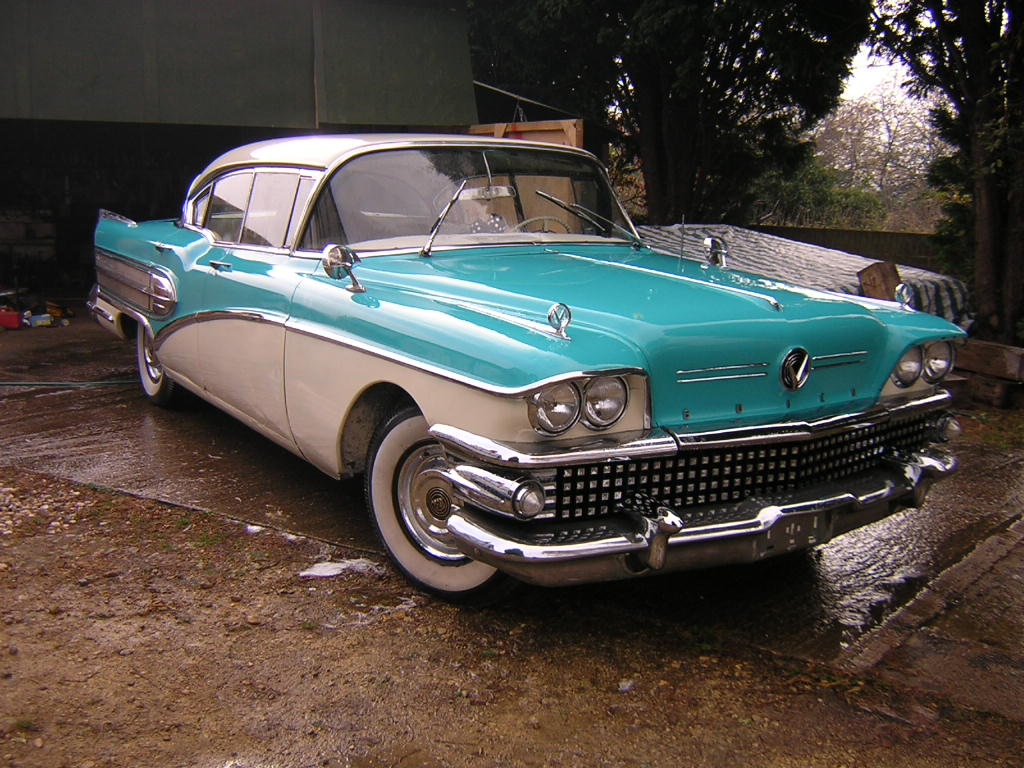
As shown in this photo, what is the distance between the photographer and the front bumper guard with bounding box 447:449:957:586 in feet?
9.11

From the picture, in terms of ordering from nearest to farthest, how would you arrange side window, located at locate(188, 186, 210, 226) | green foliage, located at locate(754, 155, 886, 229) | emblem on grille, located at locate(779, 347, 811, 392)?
emblem on grille, located at locate(779, 347, 811, 392) → side window, located at locate(188, 186, 210, 226) → green foliage, located at locate(754, 155, 886, 229)

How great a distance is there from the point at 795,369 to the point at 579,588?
115 centimetres

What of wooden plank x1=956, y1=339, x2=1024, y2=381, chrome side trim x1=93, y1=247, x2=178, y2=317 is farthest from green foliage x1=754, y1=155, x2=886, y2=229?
chrome side trim x1=93, y1=247, x2=178, y2=317

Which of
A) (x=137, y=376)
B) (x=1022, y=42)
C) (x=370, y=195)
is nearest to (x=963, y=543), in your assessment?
(x=370, y=195)

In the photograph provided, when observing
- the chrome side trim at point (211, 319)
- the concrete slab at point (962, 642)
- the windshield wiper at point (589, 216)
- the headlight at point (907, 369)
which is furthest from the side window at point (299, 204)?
the concrete slab at point (962, 642)

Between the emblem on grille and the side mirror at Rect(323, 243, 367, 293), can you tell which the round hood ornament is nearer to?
the emblem on grille

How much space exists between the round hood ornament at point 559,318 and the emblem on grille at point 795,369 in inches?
30.1

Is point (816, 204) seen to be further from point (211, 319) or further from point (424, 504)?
point (424, 504)

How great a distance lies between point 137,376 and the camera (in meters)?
7.18

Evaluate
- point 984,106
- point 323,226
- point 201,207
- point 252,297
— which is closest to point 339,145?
point 323,226

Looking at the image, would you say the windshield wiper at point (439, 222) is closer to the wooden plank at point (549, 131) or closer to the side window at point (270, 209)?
the side window at point (270, 209)

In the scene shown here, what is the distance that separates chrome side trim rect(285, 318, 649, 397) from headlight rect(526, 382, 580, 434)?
39 mm

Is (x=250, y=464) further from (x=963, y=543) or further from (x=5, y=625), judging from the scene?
(x=963, y=543)

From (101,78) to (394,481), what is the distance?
7.85 m
